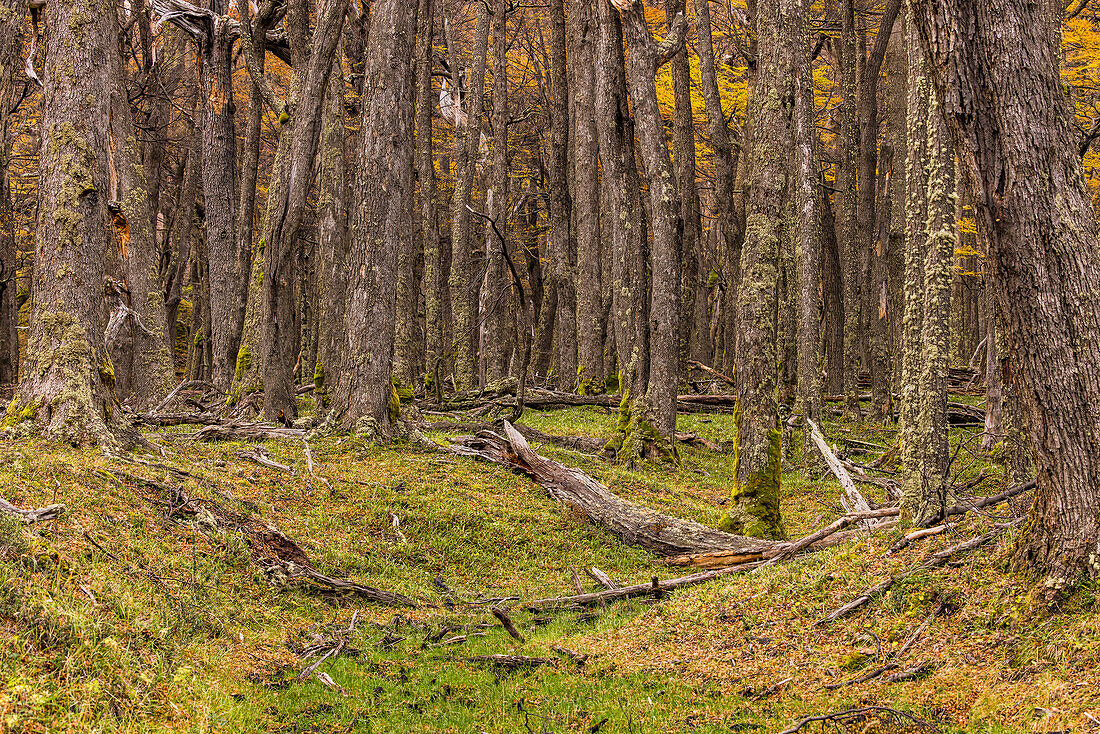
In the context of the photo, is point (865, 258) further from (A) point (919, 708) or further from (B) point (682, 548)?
(A) point (919, 708)

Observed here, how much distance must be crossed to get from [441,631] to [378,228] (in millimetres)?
7344

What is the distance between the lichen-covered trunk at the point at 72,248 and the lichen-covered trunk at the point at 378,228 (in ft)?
12.2

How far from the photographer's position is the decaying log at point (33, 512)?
18.3 feet

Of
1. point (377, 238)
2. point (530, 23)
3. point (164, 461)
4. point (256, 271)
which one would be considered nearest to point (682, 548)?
point (164, 461)

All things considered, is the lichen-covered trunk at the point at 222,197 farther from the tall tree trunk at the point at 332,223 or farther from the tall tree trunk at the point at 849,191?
the tall tree trunk at the point at 849,191

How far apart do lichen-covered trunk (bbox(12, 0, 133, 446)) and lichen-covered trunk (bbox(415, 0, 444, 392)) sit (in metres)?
10.7

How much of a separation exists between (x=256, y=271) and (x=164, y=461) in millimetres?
5860

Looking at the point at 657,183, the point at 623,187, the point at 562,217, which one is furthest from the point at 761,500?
the point at 562,217

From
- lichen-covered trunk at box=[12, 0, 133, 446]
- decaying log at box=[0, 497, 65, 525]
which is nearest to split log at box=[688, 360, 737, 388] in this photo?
lichen-covered trunk at box=[12, 0, 133, 446]

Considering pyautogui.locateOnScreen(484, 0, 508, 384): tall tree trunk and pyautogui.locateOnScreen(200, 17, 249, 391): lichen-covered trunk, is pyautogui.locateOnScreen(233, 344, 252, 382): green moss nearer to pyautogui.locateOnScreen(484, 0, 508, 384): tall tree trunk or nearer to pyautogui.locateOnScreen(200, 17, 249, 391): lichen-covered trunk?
pyautogui.locateOnScreen(200, 17, 249, 391): lichen-covered trunk

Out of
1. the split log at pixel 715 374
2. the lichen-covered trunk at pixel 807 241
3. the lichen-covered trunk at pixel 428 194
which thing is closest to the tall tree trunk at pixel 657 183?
the lichen-covered trunk at pixel 807 241

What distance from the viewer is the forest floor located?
4.33 metres

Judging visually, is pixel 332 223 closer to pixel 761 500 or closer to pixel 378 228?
pixel 378 228

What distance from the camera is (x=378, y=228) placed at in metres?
12.6
